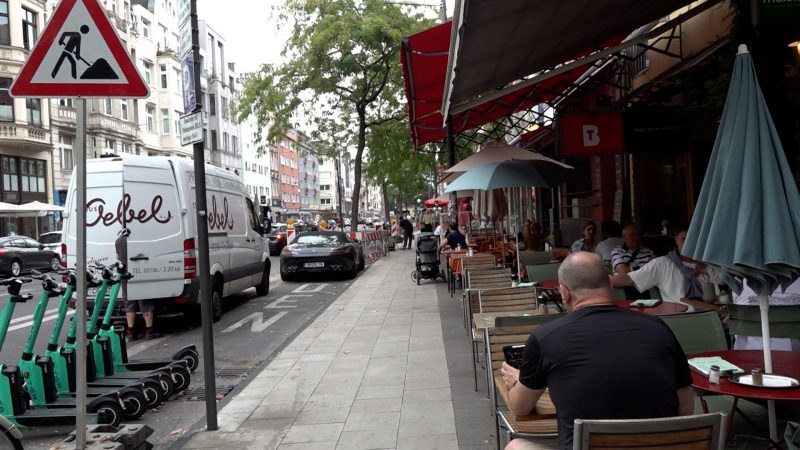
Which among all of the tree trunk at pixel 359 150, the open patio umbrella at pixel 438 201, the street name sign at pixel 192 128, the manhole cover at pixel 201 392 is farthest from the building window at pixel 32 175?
the street name sign at pixel 192 128

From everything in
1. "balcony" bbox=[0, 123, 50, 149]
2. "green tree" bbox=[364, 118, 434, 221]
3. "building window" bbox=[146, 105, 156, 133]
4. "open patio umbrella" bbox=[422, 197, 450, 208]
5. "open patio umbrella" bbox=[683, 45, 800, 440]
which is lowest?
→ "open patio umbrella" bbox=[683, 45, 800, 440]

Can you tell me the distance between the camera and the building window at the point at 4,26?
32.9 meters

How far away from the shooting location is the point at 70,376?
5.71 metres

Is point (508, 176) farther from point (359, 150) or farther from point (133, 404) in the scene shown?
point (359, 150)

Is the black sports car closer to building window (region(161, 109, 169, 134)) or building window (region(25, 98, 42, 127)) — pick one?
building window (region(25, 98, 42, 127))

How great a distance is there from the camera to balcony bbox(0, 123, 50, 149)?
3266 centimetres

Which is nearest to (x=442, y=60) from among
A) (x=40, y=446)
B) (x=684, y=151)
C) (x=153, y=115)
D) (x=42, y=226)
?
(x=684, y=151)

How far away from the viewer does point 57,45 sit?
4.04 meters

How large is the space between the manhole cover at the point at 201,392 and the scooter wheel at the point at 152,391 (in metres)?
0.49

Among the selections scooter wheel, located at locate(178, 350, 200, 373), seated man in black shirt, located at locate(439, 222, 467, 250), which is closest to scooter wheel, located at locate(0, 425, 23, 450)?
scooter wheel, located at locate(178, 350, 200, 373)

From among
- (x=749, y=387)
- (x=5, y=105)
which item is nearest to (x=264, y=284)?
(x=749, y=387)

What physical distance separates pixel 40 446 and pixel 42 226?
3576 centimetres

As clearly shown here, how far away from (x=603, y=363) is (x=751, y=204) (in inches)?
60.9

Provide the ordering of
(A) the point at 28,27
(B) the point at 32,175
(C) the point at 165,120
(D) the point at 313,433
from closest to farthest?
(D) the point at 313,433 → (A) the point at 28,27 → (B) the point at 32,175 → (C) the point at 165,120
